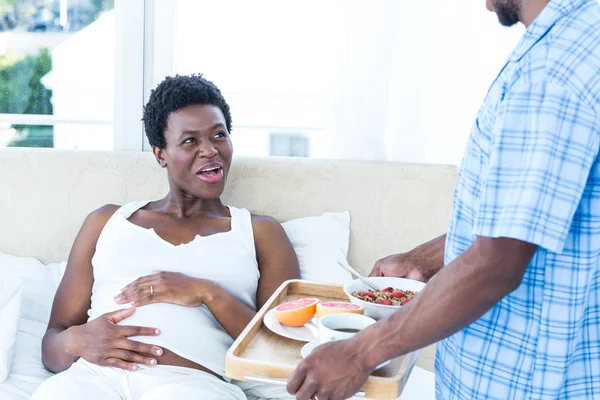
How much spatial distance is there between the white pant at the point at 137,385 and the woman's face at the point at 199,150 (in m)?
0.57

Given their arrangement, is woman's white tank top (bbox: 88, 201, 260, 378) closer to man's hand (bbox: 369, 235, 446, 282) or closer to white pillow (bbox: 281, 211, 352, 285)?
white pillow (bbox: 281, 211, 352, 285)

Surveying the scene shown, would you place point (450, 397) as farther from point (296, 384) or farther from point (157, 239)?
point (157, 239)

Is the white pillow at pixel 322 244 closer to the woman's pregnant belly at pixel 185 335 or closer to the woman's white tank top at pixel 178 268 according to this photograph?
the woman's white tank top at pixel 178 268

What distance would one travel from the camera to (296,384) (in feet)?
3.01

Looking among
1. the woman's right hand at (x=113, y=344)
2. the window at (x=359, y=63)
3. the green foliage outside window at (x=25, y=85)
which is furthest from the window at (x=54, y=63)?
the woman's right hand at (x=113, y=344)

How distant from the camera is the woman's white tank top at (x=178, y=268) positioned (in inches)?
63.1

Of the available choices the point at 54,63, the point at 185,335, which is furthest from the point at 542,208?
the point at 54,63

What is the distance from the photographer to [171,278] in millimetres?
1643

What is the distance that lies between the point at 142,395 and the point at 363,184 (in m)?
0.97

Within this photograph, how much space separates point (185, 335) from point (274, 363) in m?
0.63

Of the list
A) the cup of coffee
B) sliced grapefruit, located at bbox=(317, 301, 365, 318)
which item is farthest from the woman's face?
the cup of coffee

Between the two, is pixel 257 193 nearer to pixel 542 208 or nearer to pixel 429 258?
pixel 429 258

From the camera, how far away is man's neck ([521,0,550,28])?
872 millimetres

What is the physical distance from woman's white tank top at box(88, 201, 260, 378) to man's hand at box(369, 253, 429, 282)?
47cm
